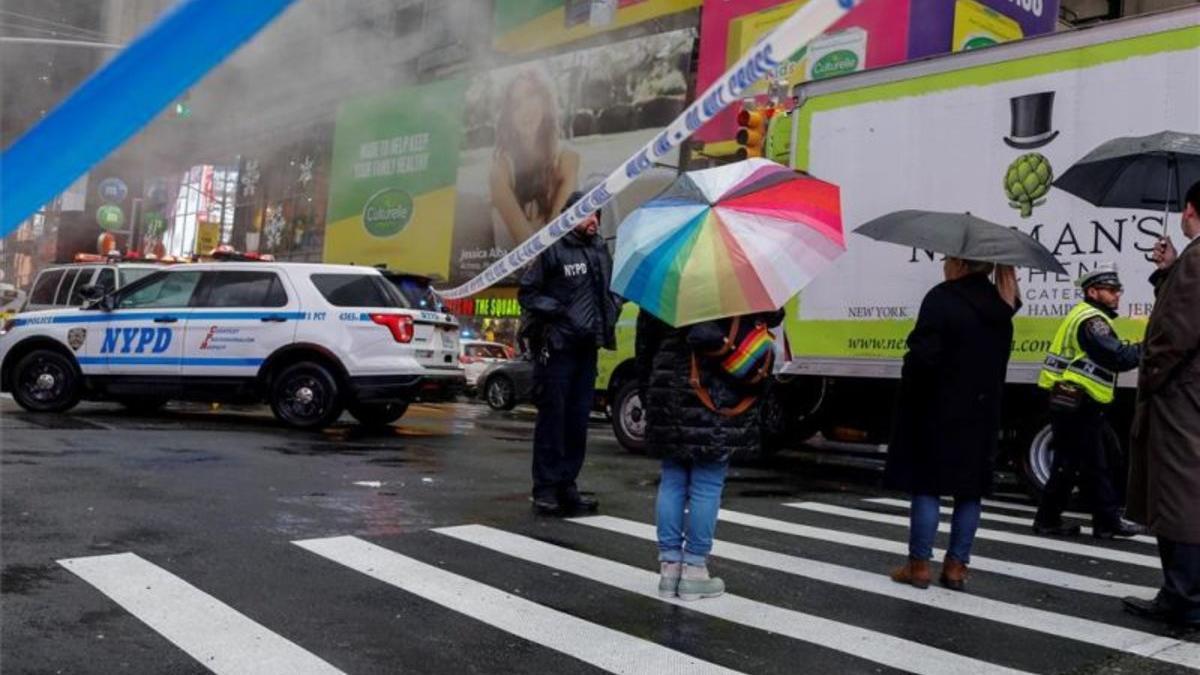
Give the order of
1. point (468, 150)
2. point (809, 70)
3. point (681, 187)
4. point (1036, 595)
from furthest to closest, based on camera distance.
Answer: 1. point (468, 150)
2. point (809, 70)
3. point (1036, 595)
4. point (681, 187)

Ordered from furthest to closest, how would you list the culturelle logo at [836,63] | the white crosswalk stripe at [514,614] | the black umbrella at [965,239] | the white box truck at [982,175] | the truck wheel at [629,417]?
the culturelle logo at [836,63], the truck wheel at [629,417], the white box truck at [982,175], the black umbrella at [965,239], the white crosswalk stripe at [514,614]

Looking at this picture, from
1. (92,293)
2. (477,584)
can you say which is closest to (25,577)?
(477,584)

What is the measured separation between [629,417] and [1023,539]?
14.4 feet

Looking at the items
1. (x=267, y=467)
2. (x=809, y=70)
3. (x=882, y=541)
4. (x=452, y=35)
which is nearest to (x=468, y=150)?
(x=809, y=70)

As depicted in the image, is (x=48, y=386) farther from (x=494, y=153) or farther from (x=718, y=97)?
(x=494, y=153)

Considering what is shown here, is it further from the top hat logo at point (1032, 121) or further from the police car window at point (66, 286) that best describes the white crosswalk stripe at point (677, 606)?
the police car window at point (66, 286)

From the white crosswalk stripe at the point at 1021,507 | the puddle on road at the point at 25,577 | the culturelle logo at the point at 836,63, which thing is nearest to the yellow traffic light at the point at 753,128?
the white crosswalk stripe at the point at 1021,507

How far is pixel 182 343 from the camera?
9.77m

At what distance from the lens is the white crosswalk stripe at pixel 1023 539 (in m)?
5.17

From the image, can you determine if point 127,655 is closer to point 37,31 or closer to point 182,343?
point 37,31

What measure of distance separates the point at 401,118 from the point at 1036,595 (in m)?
24.6

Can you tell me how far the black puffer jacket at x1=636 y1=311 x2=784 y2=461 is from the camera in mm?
3766

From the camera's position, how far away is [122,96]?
772 millimetres

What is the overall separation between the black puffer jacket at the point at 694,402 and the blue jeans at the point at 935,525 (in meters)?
0.82
